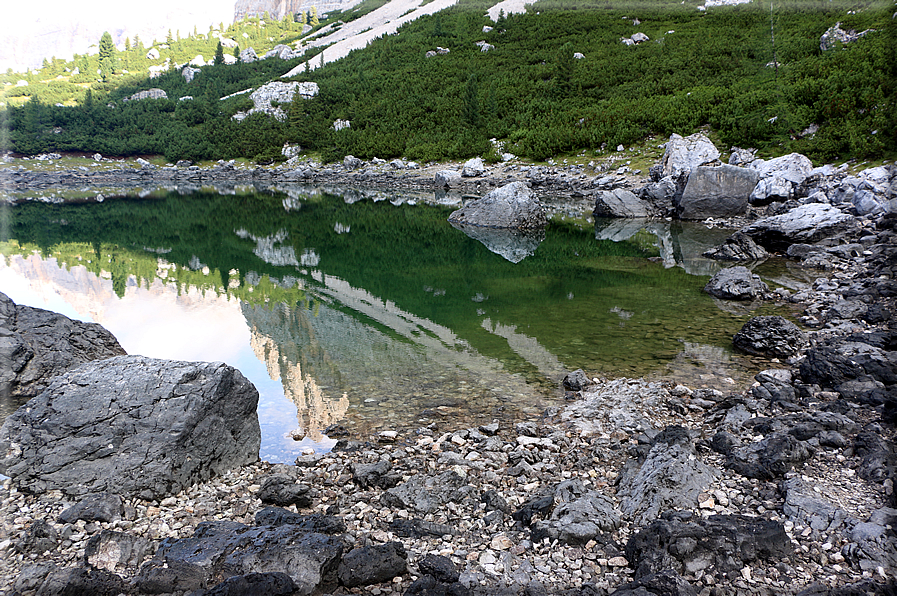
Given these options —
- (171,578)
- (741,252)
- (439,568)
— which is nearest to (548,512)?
Answer: (439,568)

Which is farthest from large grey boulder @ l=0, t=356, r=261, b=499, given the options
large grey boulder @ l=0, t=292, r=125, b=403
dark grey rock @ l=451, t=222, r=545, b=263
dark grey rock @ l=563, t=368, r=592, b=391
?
dark grey rock @ l=451, t=222, r=545, b=263

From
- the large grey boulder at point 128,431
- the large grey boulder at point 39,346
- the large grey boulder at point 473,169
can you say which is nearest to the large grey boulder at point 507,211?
the large grey boulder at point 473,169

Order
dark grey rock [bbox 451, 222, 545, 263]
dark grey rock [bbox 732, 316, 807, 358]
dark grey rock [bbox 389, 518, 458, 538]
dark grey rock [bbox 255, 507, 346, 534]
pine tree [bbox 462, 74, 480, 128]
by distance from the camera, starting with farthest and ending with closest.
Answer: pine tree [bbox 462, 74, 480, 128] < dark grey rock [bbox 451, 222, 545, 263] < dark grey rock [bbox 732, 316, 807, 358] < dark grey rock [bbox 389, 518, 458, 538] < dark grey rock [bbox 255, 507, 346, 534]

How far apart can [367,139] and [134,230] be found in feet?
117

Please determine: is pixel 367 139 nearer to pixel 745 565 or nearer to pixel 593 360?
pixel 593 360

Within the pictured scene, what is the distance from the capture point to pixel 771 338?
28.2 feet

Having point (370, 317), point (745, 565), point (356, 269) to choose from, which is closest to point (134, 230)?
point (356, 269)

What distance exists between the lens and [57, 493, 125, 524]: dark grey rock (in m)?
4.24

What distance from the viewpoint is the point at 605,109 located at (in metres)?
44.4

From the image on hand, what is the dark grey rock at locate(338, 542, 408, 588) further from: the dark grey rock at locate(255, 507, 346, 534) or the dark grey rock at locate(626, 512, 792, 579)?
the dark grey rock at locate(626, 512, 792, 579)

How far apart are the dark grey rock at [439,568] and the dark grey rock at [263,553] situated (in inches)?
24.7

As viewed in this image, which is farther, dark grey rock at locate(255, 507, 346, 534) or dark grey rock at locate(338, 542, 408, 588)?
dark grey rock at locate(255, 507, 346, 534)

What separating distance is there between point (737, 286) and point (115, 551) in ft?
41.2

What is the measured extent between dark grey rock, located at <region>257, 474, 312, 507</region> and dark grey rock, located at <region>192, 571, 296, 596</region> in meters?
1.29
